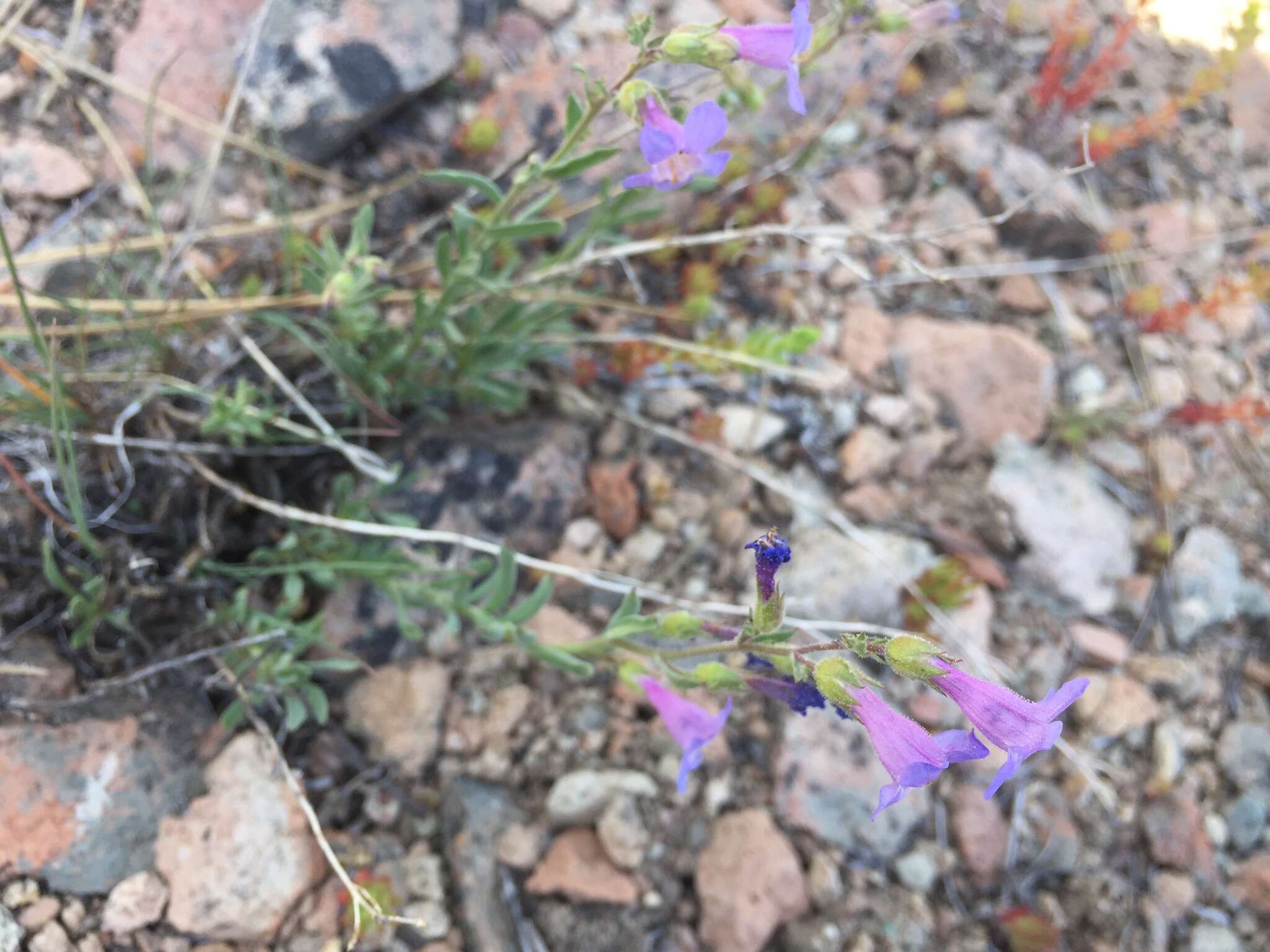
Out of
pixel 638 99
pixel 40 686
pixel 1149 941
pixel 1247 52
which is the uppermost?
pixel 638 99

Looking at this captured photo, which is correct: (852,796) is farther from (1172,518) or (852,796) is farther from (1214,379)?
(1214,379)

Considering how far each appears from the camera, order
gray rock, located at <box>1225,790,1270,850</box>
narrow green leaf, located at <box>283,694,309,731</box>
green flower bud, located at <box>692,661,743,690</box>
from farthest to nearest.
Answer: gray rock, located at <box>1225,790,1270,850</box>
narrow green leaf, located at <box>283,694,309,731</box>
green flower bud, located at <box>692,661,743,690</box>

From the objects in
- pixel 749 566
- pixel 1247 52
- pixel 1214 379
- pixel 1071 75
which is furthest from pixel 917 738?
pixel 1247 52

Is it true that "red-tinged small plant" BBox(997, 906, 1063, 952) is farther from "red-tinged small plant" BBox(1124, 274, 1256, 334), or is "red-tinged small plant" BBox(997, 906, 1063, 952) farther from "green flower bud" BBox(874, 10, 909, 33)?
"green flower bud" BBox(874, 10, 909, 33)

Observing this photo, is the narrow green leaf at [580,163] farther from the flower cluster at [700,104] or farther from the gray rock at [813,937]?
the gray rock at [813,937]

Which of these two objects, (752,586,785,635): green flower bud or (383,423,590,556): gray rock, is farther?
(383,423,590,556): gray rock

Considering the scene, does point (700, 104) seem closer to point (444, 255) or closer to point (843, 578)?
point (444, 255)

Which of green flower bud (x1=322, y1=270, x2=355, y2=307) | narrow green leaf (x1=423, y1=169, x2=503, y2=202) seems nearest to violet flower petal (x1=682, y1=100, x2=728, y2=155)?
narrow green leaf (x1=423, y1=169, x2=503, y2=202)
